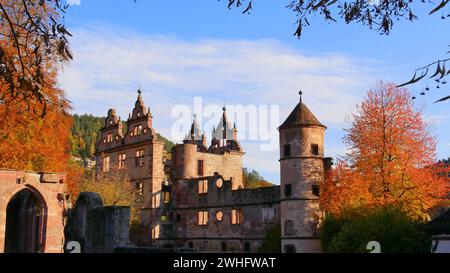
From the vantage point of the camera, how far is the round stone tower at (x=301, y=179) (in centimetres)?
3288

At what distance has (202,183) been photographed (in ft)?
142

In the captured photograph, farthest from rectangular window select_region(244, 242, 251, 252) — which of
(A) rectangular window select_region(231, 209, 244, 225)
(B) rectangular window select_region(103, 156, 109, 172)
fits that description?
(B) rectangular window select_region(103, 156, 109, 172)

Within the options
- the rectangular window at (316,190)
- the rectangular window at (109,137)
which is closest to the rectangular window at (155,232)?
the rectangular window at (109,137)

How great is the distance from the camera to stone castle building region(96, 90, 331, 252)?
33406 millimetres

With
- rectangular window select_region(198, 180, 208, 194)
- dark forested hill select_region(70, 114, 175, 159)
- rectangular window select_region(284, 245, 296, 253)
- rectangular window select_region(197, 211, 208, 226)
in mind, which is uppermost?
dark forested hill select_region(70, 114, 175, 159)

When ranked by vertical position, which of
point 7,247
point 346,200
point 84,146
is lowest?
point 7,247

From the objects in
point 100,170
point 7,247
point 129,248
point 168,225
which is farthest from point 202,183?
point 129,248

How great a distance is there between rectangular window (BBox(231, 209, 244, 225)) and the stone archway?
45.7 feet

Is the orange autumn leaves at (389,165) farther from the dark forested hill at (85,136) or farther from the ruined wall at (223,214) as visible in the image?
the dark forested hill at (85,136)

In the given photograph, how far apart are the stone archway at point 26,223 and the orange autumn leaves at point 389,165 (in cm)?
1485

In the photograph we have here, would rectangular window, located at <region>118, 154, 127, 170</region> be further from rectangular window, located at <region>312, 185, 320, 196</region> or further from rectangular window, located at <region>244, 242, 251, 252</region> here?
rectangular window, located at <region>312, 185, 320, 196</region>

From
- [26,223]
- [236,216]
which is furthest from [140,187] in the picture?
[26,223]
